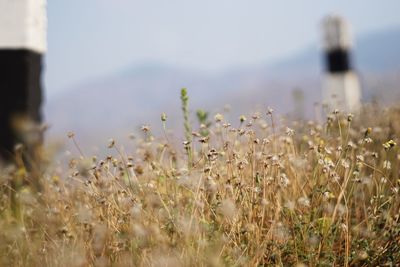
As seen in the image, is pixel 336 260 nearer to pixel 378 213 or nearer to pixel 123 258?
pixel 378 213

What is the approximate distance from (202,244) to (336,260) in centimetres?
74

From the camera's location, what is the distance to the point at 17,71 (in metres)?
5.15

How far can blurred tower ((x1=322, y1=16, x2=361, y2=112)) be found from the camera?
903 cm

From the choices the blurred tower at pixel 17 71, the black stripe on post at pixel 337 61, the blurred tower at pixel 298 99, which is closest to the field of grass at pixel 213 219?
the blurred tower at pixel 17 71

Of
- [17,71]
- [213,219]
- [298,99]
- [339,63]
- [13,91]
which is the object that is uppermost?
[339,63]

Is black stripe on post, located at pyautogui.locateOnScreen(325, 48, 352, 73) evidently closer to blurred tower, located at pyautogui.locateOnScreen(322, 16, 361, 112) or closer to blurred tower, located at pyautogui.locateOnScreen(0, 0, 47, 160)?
blurred tower, located at pyautogui.locateOnScreen(322, 16, 361, 112)

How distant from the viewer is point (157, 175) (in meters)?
3.88

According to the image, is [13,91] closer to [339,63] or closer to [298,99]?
[298,99]

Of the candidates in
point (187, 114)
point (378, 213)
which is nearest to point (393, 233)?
point (378, 213)

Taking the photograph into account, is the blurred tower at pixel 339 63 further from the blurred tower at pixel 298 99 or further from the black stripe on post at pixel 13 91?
the black stripe on post at pixel 13 91

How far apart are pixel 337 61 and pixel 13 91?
5.30 metres

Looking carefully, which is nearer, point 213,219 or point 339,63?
point 213,219

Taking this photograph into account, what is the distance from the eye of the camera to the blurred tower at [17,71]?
200 inches

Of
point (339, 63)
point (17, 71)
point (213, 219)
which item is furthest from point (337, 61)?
point (213, 219)
